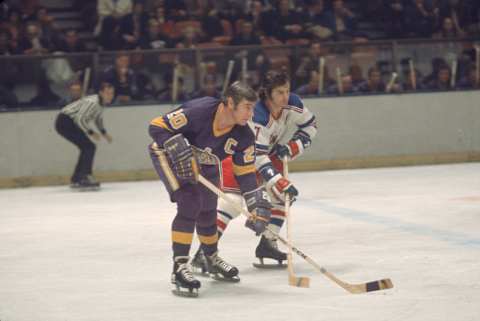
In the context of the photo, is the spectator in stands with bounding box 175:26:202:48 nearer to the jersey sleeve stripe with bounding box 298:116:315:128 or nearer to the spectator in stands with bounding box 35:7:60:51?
the spectator in stands with bounding box 35:7:60:51

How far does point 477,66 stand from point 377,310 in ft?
28.3

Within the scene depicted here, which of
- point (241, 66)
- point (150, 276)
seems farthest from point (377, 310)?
point (241, 66)

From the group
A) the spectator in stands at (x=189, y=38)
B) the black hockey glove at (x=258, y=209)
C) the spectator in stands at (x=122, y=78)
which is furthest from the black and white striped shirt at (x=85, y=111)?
the black hockey glove at (x=258, y=209)

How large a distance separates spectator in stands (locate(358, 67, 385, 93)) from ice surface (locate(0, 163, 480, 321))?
1.80m

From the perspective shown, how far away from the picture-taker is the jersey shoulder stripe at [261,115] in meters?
6.17

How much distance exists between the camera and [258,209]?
5.57 metres

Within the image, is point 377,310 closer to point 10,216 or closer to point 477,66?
point 10,216

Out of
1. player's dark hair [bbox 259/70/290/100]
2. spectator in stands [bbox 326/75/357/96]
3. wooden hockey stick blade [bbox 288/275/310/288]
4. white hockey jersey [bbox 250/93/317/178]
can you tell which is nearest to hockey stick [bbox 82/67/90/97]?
spectator in stands [bbox 326/75/357/96]

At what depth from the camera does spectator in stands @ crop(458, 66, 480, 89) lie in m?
12.9

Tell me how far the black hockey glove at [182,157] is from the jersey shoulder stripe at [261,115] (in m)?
0.92

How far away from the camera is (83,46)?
1284 cm

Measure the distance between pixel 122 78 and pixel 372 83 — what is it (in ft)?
9.80

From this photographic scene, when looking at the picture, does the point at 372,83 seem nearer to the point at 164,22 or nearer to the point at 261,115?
the point at 164,22

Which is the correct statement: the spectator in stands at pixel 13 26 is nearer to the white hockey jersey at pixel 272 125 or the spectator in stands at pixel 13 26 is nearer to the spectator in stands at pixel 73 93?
the spectator in stands at pixel 73 93
